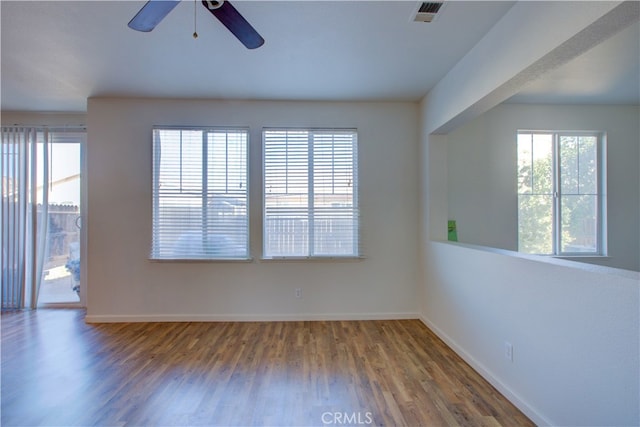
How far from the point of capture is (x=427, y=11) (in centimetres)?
184

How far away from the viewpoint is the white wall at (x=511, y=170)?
3369 mm

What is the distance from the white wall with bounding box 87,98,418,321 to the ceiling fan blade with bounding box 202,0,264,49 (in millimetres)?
1707

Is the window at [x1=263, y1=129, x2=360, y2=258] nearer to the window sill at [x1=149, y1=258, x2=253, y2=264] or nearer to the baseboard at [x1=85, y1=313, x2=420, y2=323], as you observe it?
the window sill at [x1=149, y1=258, x2=253, y2=264]

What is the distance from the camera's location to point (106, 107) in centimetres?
331

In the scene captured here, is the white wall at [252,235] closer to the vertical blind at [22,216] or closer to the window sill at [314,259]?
the window sill at [314,259]

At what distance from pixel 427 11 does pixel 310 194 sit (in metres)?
2.07

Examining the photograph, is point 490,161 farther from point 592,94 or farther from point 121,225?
point 121,225

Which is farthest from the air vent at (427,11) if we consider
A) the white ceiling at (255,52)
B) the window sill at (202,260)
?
the window sill at (202,260)

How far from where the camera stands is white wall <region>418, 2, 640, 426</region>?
50.5 inches

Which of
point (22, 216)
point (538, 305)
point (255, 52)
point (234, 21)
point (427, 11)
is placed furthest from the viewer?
point (22, 216)

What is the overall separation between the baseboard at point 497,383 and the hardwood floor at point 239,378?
0.05m

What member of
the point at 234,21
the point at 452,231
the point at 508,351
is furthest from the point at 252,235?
the point at 508,351

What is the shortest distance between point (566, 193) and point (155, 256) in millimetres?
5189
